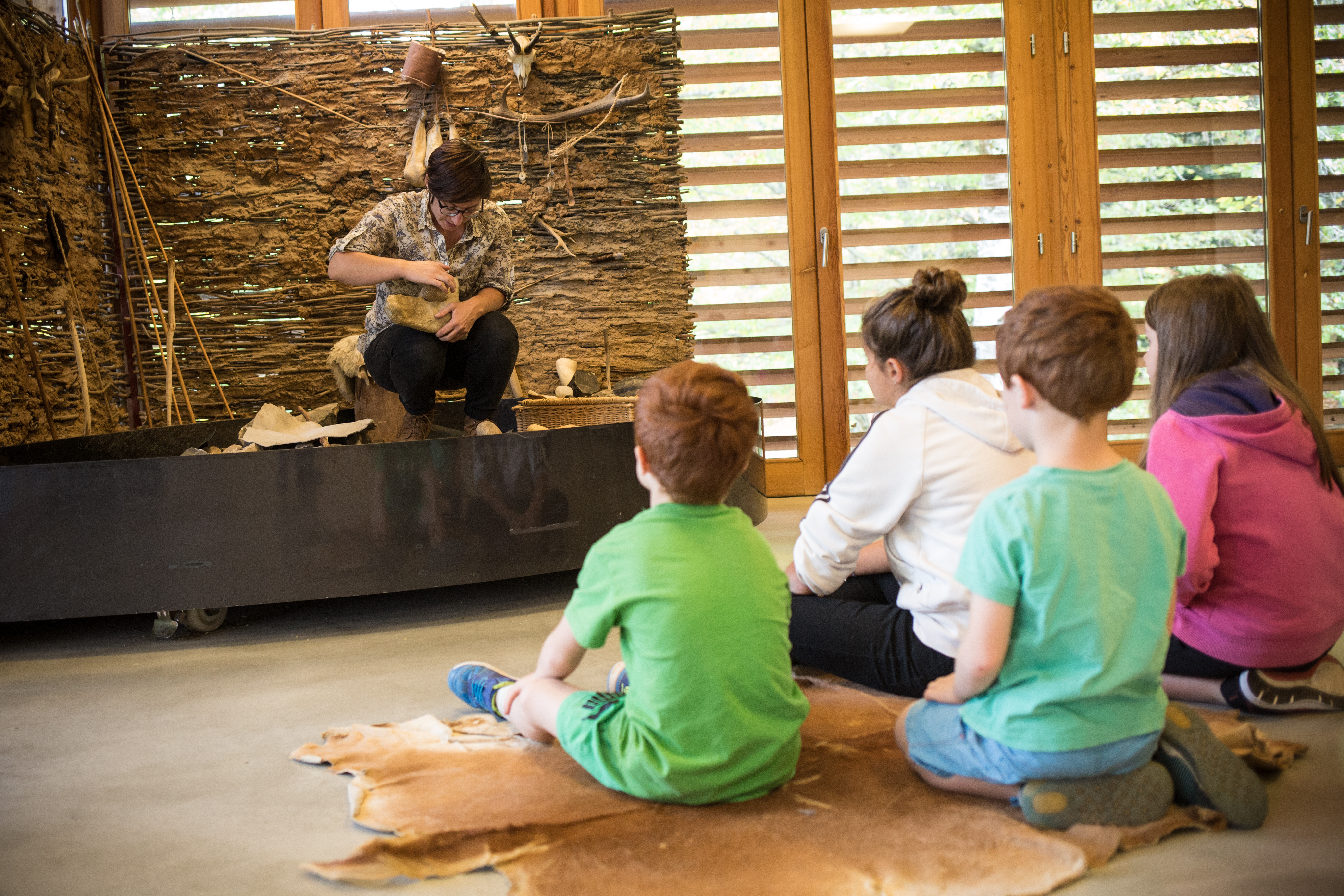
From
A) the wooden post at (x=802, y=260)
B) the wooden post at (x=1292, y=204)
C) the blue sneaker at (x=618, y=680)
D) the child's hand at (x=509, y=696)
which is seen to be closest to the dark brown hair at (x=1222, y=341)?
the blue sneaker at (x=618, y=680)

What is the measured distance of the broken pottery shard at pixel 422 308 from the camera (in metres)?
2.75

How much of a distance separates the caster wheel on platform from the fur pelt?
1.19m

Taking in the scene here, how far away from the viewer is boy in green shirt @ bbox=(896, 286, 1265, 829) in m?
1.13

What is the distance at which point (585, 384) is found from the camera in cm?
376

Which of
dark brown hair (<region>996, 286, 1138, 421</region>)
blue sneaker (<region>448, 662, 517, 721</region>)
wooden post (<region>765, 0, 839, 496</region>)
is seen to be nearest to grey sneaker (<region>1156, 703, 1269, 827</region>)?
dark brown hair (<region>996, 286, 1138, 421</region>)

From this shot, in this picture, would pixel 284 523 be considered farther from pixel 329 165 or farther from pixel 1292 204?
pixel 1292 204

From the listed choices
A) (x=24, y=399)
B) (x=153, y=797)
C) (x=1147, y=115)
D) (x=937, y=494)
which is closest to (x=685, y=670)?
(x=937, y=494)

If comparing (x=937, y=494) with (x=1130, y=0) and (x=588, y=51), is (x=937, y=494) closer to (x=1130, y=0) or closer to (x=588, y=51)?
(x=588, y=51)

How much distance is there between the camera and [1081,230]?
14.6ft

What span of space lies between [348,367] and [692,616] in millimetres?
2676

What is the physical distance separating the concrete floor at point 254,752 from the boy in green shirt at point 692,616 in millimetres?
230

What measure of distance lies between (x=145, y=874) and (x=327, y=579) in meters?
1.20

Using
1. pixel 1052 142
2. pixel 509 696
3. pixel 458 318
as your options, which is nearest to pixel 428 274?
pixel 458 318

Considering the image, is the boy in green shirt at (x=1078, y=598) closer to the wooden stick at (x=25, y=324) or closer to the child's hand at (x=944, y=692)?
the child's hand at (x=944, y=692)
